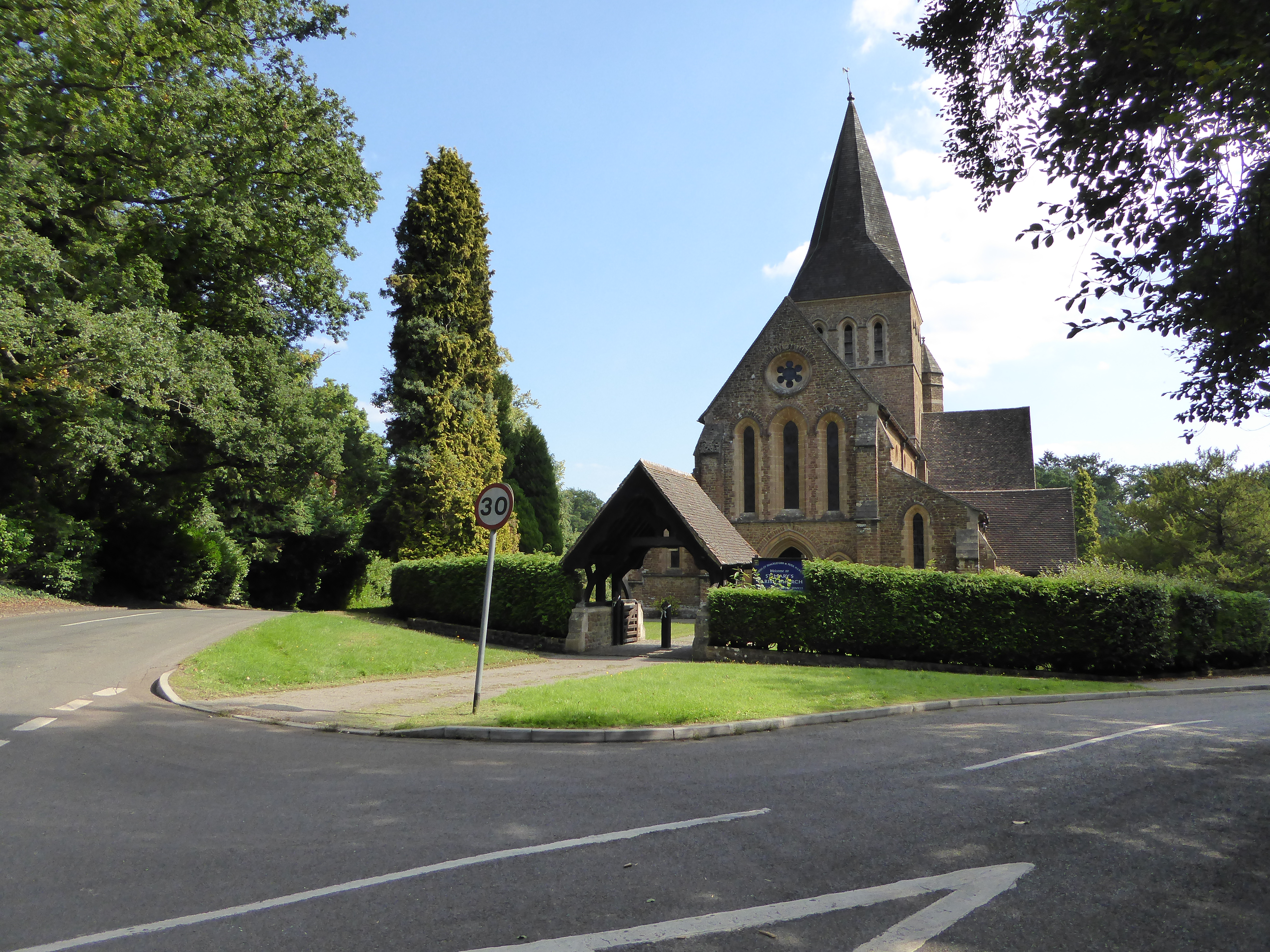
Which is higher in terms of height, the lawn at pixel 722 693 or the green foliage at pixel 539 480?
the green foliage at pixel 539 480

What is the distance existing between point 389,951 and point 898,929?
2.22 meters

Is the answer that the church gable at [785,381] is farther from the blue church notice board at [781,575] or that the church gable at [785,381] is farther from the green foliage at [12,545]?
the green foliage at [12,545]

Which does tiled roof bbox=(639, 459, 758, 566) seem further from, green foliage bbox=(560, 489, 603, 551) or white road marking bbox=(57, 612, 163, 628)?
green foliage bbox=(560, 489, 603, 551)

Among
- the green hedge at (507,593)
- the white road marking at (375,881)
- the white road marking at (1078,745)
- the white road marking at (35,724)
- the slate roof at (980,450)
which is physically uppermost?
the slate roof at (980,450)

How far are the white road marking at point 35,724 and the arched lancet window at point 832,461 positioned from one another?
27851 millimetres

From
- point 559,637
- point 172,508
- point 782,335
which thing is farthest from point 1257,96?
point 172,508

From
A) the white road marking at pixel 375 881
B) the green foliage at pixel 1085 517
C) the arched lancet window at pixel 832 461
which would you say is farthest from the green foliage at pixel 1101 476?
the white road marking at pixel 375 881

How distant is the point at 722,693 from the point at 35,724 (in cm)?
804

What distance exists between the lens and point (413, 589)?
23547mm

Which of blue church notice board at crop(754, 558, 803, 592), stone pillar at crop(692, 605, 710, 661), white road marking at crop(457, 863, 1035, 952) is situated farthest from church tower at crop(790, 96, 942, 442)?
white road marking at crop(457, 863, 1035, 952)

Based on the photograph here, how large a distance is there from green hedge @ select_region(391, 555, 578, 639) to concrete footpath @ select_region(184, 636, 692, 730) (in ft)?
7.63

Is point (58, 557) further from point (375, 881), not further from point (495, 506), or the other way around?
point (375, 881)

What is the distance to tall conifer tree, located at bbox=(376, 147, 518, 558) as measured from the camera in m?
27.4

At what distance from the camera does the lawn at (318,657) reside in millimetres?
11742
